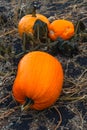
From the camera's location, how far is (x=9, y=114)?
3.14 m

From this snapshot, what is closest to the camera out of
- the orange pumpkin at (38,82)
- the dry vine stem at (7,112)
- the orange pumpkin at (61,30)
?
the orange pumpkin at (38,82)

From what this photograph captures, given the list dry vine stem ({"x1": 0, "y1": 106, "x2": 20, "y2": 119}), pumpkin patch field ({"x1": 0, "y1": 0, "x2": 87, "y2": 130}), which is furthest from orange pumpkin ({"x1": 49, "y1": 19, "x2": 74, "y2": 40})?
dry vine stem ({"x1": 0, "y1": 106, "x2": 20, "y2": 119})

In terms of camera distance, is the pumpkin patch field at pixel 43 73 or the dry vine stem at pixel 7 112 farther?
the dry vine stem at pixel 7 112

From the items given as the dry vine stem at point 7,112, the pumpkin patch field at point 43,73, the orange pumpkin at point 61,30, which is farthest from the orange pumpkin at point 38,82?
the orange pumpkin at point 61,30

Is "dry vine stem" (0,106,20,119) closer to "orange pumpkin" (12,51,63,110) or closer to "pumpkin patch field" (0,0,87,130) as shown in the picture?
"pumpkin patch field" (0,0,87,130)

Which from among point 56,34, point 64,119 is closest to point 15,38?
point 56,34

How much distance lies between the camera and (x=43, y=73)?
9.80 feet

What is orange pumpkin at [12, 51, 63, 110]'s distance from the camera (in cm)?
291

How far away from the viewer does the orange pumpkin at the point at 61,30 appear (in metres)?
3.91

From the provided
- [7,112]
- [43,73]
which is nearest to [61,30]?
[43,73]

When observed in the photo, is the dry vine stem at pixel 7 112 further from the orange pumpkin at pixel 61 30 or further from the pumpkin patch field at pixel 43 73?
the orange pumpkin at pixel 61 30

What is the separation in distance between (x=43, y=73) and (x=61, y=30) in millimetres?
1031

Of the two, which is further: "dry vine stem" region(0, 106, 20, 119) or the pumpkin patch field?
"dry vine stem" region(0, 106, 20, 119)

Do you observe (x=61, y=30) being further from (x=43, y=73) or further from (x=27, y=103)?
(x=27, y=103)
